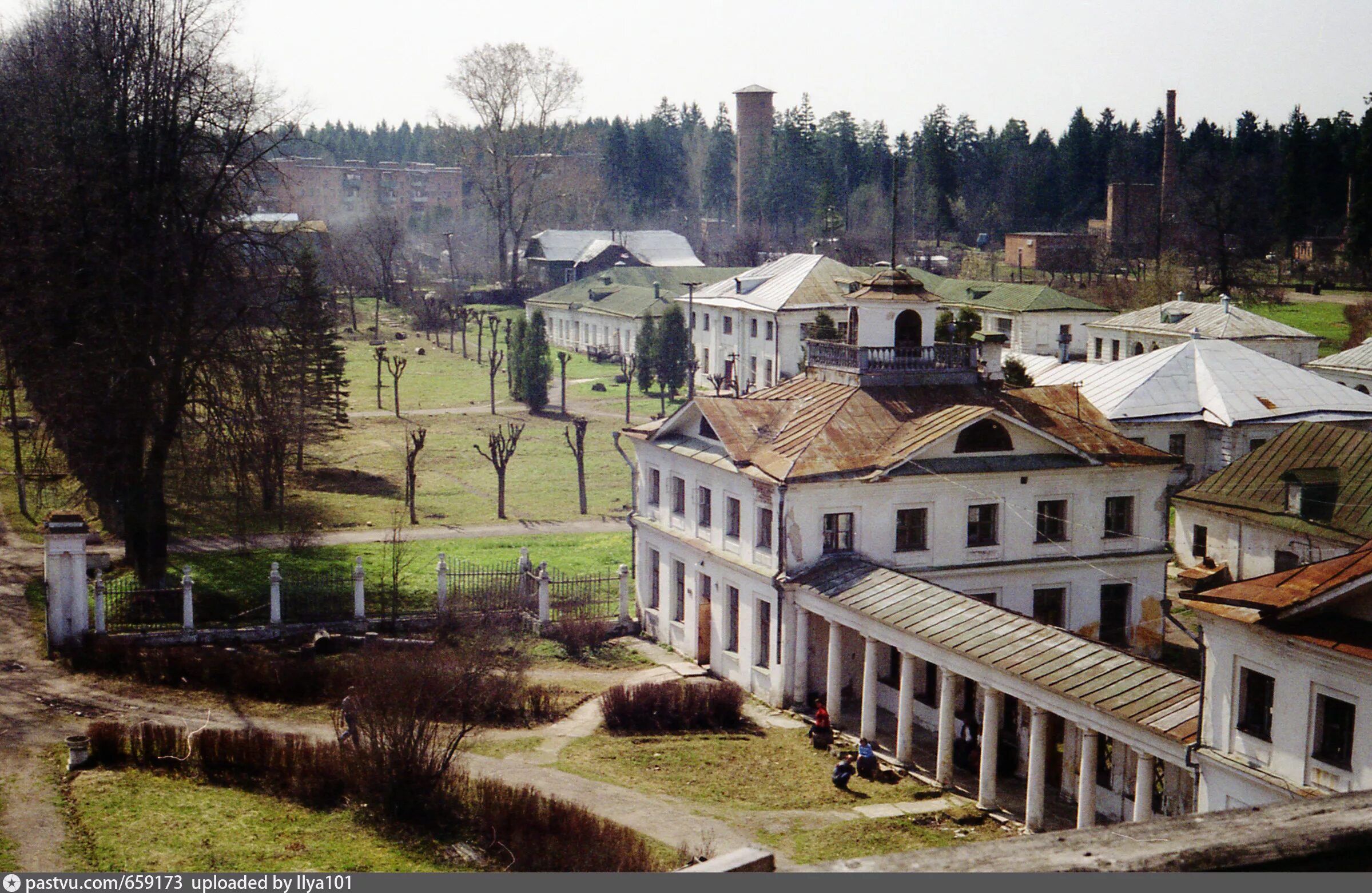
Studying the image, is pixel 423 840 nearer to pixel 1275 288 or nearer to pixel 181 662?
pixel 181 662

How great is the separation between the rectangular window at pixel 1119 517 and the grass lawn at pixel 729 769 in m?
→ 8.61

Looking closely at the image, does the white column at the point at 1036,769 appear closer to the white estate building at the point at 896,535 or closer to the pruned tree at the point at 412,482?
the white estate building at the point at 896,535

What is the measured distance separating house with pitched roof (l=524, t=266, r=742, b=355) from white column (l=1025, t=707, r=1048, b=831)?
47.7 metres

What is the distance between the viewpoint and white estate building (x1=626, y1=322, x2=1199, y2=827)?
23.0 meters

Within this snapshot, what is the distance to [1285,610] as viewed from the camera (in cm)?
1488

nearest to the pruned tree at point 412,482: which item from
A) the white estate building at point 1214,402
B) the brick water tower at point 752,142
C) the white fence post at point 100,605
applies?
the white fence post at point 100,605

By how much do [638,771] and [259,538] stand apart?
1862cm

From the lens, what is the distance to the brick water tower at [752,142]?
120188 millimetres

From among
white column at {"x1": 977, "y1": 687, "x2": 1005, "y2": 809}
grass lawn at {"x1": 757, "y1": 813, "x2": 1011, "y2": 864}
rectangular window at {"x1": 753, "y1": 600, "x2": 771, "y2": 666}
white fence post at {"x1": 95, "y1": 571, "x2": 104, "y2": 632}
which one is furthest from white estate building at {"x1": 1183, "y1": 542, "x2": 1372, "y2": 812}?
white fence post at {"x1": 95, "y1": 571, "x2": 104, "y2": 632}

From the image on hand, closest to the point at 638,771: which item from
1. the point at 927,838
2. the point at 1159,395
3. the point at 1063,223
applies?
the point at 927,838

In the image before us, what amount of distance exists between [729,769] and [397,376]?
118 feet

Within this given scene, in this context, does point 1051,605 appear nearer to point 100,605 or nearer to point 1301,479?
point 1301,479

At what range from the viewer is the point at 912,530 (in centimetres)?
2664

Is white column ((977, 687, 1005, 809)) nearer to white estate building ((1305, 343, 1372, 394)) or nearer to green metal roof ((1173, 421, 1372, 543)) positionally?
green metal roof ((1173, 421, 1372, 543))
